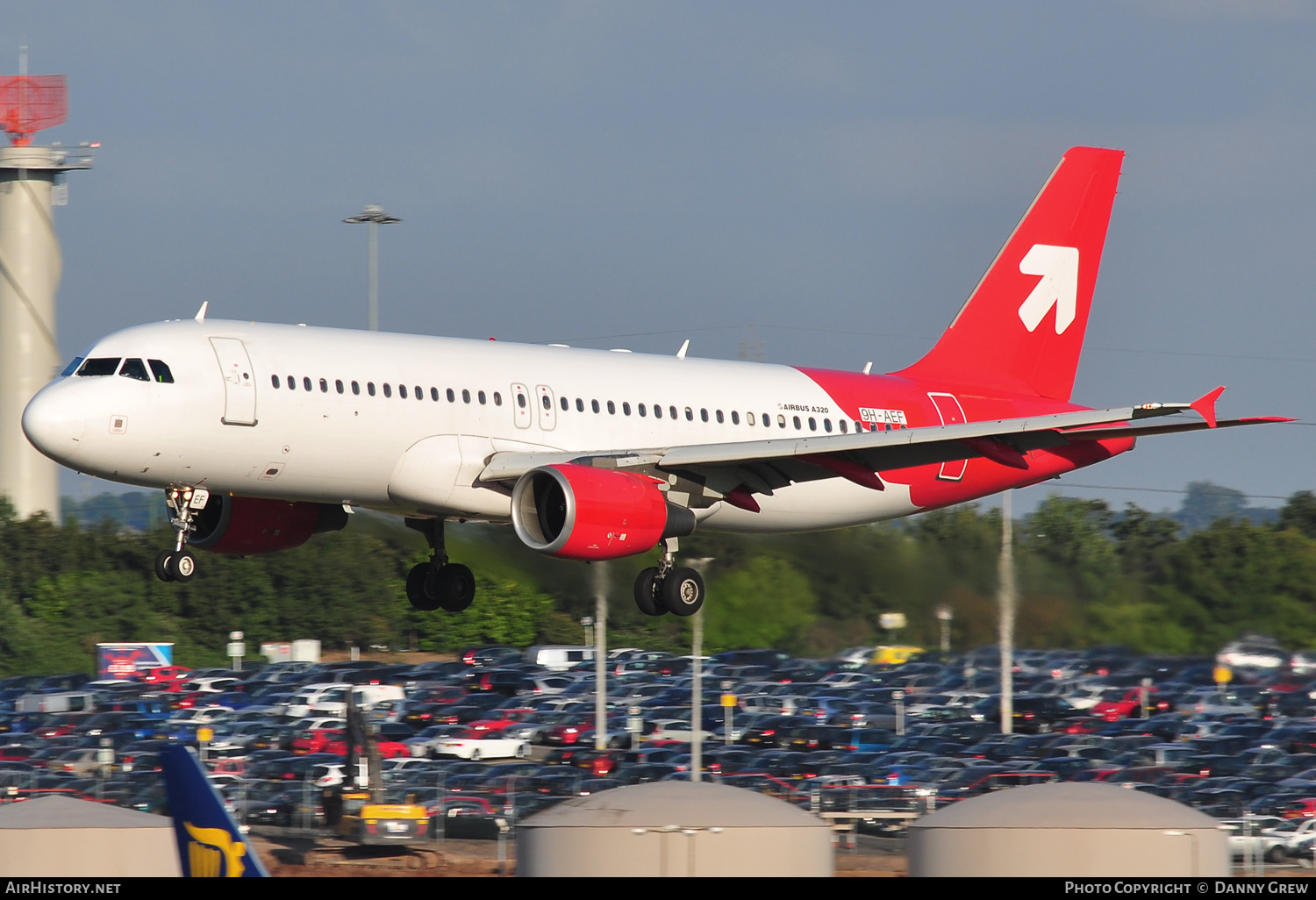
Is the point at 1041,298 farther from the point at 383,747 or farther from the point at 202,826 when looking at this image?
the point at 202,826

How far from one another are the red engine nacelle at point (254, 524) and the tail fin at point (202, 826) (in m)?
16.3

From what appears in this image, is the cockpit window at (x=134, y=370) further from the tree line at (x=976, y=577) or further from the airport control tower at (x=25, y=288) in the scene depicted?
the airport control tower at (x=25, y=288)

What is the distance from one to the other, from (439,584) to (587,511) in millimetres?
6295

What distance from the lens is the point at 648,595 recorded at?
3195 centimetres

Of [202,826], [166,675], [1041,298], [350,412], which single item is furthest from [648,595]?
[166,675]

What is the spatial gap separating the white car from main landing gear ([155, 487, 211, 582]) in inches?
841

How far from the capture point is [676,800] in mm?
20391

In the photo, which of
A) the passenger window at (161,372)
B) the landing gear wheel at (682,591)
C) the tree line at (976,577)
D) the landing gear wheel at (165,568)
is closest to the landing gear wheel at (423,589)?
the tree line at (976,577)

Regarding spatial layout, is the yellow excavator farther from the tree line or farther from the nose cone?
the nose cone

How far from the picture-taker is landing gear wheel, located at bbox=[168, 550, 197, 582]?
94.1 ft

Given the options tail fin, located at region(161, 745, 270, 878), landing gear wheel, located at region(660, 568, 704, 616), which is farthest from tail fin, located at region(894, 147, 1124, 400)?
tail fin, located at region(161, 745, 270, 878)

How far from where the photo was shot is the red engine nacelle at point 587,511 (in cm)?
2839
